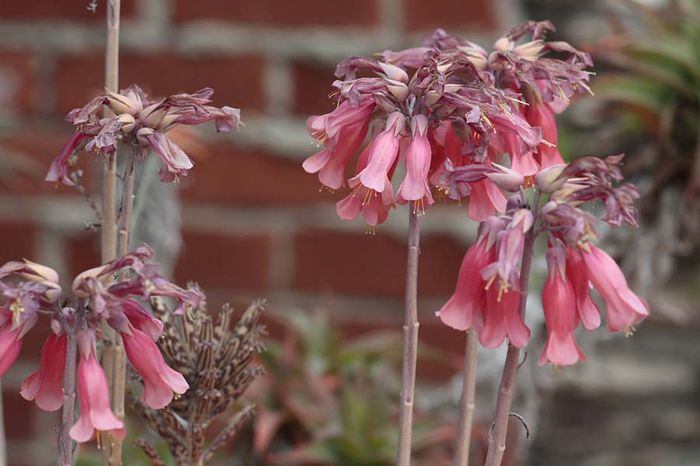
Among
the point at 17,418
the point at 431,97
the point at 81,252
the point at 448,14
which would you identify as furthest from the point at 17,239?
the point at 431,97

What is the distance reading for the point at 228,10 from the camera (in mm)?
1114

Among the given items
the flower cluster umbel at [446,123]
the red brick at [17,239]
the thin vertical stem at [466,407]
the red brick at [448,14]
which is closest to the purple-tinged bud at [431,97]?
the flower cluster umbel at [446,123]

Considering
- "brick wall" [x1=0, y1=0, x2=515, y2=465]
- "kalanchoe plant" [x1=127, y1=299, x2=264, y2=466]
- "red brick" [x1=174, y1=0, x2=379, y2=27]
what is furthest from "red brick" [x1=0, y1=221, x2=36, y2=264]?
"kalanchoe plant" [x1=127, y1=299, x2=264, y2=466]

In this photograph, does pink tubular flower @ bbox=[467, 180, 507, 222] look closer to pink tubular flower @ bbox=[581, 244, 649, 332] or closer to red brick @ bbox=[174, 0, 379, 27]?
pink tubular flower @ bbox=[581, 244, 649, 332]

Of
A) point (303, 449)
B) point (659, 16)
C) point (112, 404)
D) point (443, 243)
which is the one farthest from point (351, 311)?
point (112, 404)

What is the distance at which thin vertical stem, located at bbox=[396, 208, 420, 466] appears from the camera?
418 mm

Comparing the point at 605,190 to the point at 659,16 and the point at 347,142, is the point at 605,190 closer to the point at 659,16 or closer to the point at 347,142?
the point at 347,142

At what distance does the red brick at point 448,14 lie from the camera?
1100 mm

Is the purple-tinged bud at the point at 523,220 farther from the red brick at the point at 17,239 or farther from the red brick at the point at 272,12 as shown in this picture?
the red brick at the point at 17,239

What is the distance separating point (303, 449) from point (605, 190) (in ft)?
1.67

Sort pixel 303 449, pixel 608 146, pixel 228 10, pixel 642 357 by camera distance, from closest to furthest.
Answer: pixel 303 449, pixel 608 146, pixel 228 10, pixel 642 357

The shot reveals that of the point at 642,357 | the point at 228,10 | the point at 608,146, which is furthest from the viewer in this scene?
the point at 642,357

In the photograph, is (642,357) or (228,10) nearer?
(228,10)

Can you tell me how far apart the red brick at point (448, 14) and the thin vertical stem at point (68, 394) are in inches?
30.5
